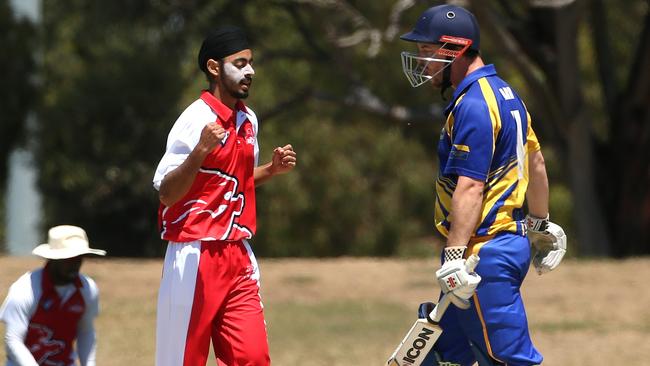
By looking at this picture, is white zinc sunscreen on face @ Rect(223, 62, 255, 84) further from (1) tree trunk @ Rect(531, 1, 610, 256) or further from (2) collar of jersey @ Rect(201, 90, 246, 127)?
(1) tree trunk @ Rect(531, 1, 610, 256)

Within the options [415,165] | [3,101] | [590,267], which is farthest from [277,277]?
[415,165]

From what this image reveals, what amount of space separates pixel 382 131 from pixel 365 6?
129 inches

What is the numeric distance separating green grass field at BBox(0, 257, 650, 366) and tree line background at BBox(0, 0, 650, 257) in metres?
3.63

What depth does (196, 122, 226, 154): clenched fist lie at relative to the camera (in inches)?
226

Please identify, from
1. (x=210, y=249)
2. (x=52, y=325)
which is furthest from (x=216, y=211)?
(x=52, y=325)

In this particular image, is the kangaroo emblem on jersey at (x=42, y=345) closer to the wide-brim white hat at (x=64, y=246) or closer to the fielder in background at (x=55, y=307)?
the fielder in background at (x=55, y=307)

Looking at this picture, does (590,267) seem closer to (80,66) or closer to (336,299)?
(336,299)

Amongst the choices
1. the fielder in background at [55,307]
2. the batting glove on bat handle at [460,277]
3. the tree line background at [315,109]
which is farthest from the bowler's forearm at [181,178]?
the tree line background at [315,109]

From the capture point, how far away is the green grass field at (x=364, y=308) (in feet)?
37.1

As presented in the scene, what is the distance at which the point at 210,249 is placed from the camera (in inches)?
236

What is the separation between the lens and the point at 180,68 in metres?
21.7

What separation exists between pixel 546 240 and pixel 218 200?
1705 mm

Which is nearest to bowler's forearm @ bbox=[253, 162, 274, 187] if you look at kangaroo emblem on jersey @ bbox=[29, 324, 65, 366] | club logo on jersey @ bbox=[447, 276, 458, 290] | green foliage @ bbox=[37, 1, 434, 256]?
club logo on jersey @ bbox=[447, 276, 458, 290]

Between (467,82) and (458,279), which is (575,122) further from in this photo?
(458,279)
